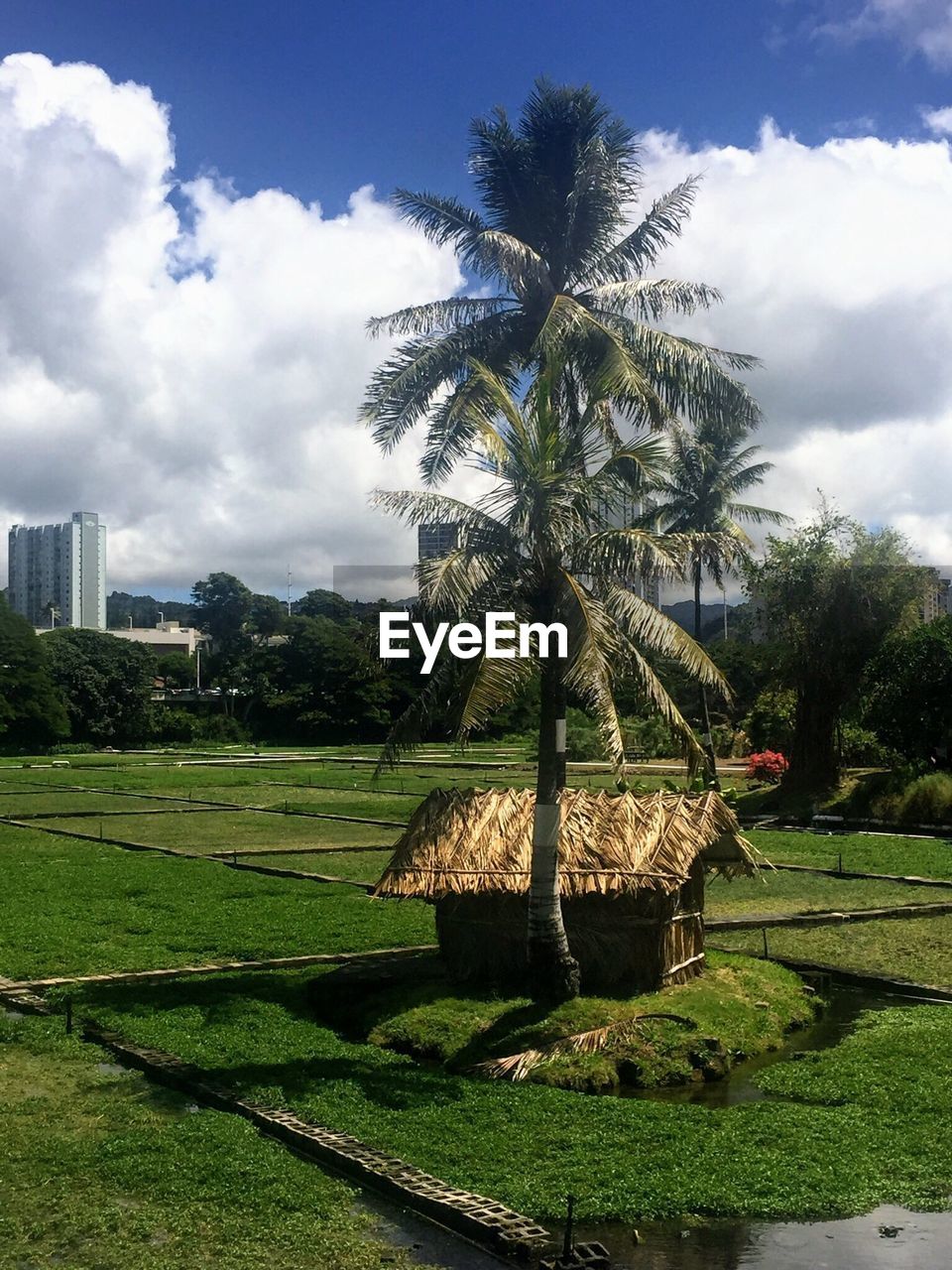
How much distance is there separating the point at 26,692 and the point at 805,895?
2457 inches

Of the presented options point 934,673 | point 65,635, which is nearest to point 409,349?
point 934,673

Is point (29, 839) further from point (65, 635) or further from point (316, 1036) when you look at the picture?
point (65, 635)

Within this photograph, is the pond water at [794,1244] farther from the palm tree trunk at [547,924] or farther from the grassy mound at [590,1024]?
the palm tree trunk at [547,924]

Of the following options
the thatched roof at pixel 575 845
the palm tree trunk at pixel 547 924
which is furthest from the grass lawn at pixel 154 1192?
the thatched roof at pixel 575 845

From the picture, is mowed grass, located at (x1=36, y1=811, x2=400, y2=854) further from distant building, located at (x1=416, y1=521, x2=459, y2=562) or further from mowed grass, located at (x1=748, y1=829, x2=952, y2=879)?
distant building, located at (x1=416, y1=521, x2=459, y2=562)

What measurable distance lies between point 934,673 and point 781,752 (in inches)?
277

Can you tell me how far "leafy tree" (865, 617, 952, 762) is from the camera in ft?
103

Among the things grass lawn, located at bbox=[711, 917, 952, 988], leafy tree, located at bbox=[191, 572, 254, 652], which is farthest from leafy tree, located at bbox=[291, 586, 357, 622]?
grass lawn, located at bbox=[711, 917, 952, 988]

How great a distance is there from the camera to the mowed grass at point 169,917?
14.4 meters

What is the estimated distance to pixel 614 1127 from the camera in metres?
8.70

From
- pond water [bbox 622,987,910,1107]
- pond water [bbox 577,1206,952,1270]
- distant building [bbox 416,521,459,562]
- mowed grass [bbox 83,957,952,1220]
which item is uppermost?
distant building [bbox 416,521,459,562]

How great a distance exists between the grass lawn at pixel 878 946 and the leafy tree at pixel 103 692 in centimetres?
6869

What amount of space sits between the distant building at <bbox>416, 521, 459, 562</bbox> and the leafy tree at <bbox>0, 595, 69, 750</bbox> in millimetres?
64032

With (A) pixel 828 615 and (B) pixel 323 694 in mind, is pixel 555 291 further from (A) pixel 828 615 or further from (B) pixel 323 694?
(B) pixel 323 694
